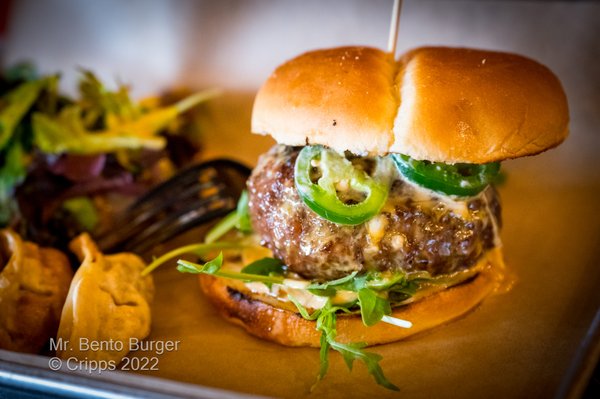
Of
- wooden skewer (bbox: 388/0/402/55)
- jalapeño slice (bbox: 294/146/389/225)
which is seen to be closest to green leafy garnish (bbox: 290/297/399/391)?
jalapeño slice (bbox: 294/146/389/225)

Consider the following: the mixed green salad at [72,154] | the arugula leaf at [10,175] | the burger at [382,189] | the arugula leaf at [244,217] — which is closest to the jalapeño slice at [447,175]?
the burger at [382,189]

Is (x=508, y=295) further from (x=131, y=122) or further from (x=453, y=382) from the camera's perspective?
(x=131, y=122)

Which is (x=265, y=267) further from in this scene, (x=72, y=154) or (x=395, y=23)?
(x=72, y=154)

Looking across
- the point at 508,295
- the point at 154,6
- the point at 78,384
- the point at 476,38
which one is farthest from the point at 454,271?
the point at 154,6

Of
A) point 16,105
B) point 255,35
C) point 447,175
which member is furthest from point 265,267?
point 255,35

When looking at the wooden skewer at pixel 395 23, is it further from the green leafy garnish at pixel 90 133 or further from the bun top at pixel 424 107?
the green leafy garnish at pixel 90 133

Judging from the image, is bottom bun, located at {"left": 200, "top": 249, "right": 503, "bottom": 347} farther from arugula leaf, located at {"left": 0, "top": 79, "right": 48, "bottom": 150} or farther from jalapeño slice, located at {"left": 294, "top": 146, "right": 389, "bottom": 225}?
arugula leaf, located at {"left": 0, "top": 79, "right": 48, "bottom": 150}

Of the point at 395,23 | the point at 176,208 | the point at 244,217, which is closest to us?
the point at 395,23
